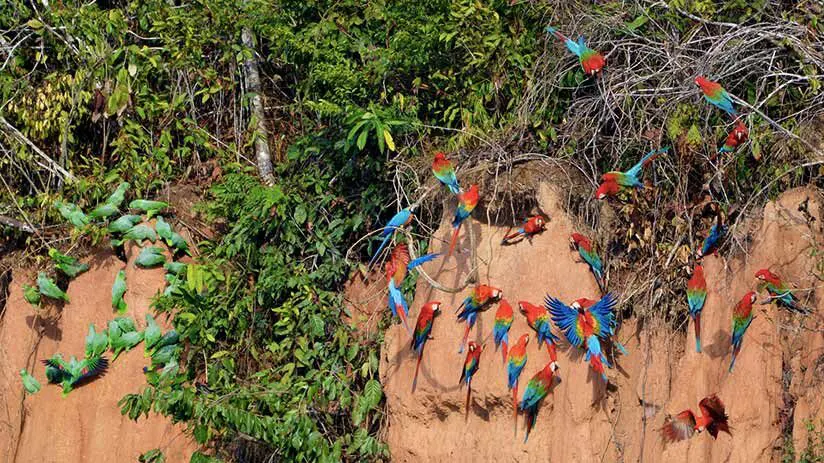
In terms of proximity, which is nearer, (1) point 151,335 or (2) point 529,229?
(2) point 529,229

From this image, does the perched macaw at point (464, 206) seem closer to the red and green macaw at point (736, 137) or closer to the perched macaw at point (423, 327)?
the perched macaw at point (423, 327)

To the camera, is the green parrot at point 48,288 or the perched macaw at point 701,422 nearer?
the perched macaw at point 701,422

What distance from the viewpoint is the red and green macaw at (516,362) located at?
6.08 meters

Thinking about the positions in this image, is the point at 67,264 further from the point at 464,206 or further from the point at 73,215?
the point at 464,206

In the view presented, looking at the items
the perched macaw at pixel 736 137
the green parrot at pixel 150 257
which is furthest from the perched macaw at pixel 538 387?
the green parrot at pixel 150 257

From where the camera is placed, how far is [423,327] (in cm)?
641

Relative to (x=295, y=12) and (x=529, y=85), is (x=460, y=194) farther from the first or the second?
(x=295, y=12)

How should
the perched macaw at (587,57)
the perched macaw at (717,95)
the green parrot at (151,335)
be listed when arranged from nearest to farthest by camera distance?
the perched macaw at (717,95) < the perched macaw at (587,57) < the green parrot at (151,335)

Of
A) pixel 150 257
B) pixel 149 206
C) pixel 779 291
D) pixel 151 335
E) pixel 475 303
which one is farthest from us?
pixel 149 206

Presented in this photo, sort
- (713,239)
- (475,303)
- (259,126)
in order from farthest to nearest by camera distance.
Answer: (259,126), (475,303), (713,239)

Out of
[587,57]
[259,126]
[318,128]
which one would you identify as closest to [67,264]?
[259,126]

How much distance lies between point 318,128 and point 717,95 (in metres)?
2.60

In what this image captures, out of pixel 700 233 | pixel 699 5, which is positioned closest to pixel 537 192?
pixel 700 233

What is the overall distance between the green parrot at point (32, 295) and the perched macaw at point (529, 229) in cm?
300
